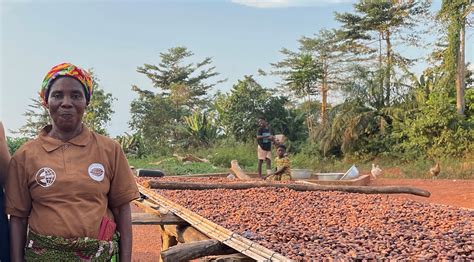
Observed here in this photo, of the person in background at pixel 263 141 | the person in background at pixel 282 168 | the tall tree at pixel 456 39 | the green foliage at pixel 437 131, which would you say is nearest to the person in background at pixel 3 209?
the person in background at pixel 282 168

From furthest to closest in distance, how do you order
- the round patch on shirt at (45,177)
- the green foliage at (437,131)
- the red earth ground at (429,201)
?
the green foliage at (437,131), the red earth ground at (429,201), the round patch on shirt at (45,177)

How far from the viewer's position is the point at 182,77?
1106 inches

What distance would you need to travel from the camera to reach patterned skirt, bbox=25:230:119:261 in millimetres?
1645

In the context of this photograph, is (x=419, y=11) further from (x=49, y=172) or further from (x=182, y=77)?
(x=49, y=172)

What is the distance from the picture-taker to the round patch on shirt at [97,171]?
1672 mm

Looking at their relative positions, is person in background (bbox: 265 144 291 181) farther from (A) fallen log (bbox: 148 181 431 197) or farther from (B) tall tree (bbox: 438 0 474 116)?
(B) tall tree (bbox: 438 0 474 116)

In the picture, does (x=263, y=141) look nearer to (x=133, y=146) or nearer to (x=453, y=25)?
(x=453, y=25)

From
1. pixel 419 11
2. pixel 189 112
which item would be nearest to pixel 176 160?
pixel 189 112

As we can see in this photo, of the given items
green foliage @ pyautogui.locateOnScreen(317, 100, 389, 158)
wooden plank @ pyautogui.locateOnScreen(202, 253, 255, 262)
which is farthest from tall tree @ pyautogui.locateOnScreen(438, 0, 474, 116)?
wooden plank @ pyautogui.locateOnScreen(202, 253, 255, 262)

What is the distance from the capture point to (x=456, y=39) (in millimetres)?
15062

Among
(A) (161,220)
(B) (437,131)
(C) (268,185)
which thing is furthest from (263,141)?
(B) (437,131)

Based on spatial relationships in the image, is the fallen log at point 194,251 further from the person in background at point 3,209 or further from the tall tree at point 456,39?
the tall tree at point 456,39

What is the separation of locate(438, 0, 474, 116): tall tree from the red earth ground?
209 inches

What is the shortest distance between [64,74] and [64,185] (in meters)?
0.36
